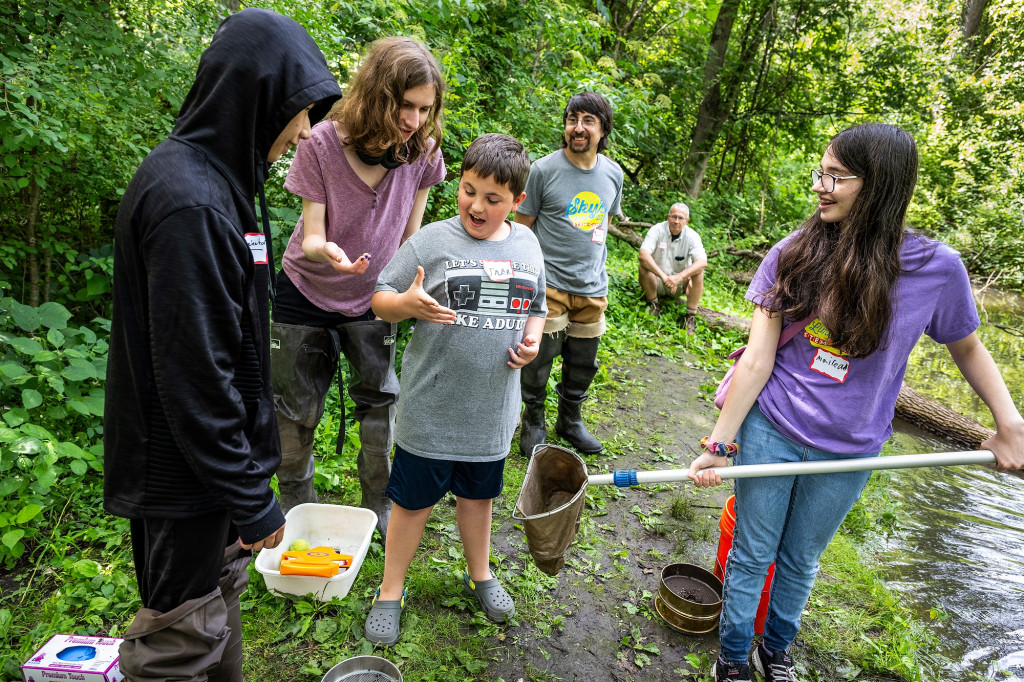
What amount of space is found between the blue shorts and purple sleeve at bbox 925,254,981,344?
→ 1.65 meters

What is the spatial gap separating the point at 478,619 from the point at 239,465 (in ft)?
5.40

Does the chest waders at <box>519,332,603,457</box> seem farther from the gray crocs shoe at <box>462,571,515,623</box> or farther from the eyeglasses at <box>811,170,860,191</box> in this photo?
the eyeglasses at <box>811,170,860,191</box>

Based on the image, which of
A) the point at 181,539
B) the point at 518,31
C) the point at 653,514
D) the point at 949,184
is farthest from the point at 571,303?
the point at 949,184

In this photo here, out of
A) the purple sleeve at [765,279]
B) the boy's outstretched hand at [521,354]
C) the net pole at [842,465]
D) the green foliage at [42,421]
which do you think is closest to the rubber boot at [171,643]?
the boy's outstretched hand at [521,354]

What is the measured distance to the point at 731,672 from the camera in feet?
7.91

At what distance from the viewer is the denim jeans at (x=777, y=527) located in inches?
86.8

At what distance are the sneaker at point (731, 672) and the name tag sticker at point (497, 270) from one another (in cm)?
180

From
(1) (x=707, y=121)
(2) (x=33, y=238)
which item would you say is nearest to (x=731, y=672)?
(2) (x=33, y=238)

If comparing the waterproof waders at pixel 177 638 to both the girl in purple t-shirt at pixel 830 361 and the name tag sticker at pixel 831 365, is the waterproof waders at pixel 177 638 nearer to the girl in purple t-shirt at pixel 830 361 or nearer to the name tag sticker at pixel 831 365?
the girl in purple t-shirt at pixel 830 361

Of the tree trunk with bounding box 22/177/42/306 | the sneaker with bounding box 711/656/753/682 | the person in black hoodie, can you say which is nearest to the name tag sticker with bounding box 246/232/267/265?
the person in black hoodie

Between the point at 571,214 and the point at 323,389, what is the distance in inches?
78.4

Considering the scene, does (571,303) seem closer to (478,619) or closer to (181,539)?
(478,619)

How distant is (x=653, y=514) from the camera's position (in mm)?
3727

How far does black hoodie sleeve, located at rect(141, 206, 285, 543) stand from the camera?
1.26 meters
